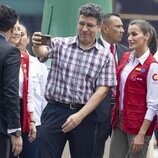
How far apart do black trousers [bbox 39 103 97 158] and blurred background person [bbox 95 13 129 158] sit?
15 cm

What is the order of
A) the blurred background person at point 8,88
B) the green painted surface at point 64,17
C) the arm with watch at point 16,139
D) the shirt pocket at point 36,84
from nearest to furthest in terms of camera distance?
1. the blurred background person at point 8,88
2. the arm with watch at point 16,139
3. the shirt pocket at point 36,84
4. the green painted surface at point 64,17

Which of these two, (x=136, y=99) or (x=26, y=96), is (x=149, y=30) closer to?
(x=136, y=99)

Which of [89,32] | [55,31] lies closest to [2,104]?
[89,32]

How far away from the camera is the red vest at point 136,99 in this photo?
5648 millimetres

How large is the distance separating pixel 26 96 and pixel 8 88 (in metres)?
1.10

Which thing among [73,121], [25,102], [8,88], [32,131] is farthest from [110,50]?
[8,88]

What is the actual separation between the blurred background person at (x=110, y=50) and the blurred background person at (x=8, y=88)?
3.31 ft

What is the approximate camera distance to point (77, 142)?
18.3 feet

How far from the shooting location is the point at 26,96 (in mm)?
6004

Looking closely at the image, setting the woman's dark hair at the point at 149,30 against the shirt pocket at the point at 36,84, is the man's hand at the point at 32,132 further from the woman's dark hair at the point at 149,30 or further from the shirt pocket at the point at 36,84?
the woman's dark hair at the point at 149,30

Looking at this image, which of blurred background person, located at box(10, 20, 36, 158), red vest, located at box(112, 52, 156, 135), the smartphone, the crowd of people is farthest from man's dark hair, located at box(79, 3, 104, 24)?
blurred background person, located at box(10, 20, 36, 158)

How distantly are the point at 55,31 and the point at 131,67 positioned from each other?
6.37 feet

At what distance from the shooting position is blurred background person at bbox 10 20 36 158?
19.6ft

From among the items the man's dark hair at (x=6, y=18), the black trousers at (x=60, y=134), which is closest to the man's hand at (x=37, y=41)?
the man's dark hair at (x=6, y=18)
